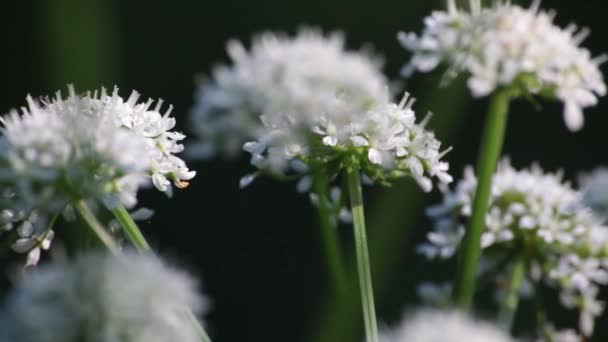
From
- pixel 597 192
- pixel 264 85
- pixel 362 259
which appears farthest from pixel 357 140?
pixel 264 85

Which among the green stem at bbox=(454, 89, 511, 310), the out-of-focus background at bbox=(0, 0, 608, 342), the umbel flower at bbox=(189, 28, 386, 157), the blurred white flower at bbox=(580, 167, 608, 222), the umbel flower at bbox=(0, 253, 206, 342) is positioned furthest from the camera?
the out-of-focus background at bbox=(0, 0, 608, 342)

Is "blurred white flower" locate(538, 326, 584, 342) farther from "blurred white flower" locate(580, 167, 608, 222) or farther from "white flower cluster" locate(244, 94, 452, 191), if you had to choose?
"white flower cluster" locate(244, 94, 452, 191)

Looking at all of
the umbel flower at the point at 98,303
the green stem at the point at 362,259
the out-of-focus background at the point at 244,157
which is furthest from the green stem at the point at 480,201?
the out-of-focus background at the point at 244,157

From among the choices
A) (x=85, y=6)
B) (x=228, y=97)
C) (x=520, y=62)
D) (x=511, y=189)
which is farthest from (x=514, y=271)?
(x=85, y=6)

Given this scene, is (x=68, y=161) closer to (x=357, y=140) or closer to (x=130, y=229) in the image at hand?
(x=130, y=229)

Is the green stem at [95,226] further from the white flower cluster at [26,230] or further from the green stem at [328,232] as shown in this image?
the green stem at [328,232]

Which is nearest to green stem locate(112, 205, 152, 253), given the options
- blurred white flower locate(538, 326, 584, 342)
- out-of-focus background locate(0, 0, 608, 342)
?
blurred white flower locate(538, 326, 584, 342)

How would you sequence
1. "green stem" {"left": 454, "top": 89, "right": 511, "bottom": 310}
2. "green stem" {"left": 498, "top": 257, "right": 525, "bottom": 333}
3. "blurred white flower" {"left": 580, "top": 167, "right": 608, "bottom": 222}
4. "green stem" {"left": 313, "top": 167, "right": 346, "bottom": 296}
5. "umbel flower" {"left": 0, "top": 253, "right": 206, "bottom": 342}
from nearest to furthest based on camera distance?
"umbel flower" {"left": 0, "top": 253, "right": 206, "bottom": 342}
"green stem" {"left": 454, "top": 89, "right": 511, "bottom": 310}
"green stem" {"left": 313, "top": 167, "right": 346, "bottom": 296}
"green stem" {"left": 498, "top": 257, "right": 525, "bottom": 333}
"blurred white flower" {"left": 580, "top": 167, "right": 608, "bottom": 222}

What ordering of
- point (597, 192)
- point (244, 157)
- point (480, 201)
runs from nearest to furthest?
1. point (480, 201)
2. point (597, 192)
3. point (244, 157)
